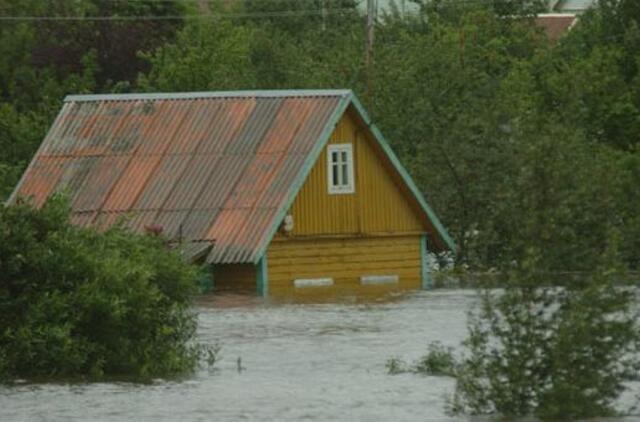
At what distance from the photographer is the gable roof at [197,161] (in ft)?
147

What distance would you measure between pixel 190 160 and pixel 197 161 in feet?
0.67

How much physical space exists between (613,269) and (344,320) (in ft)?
49.2

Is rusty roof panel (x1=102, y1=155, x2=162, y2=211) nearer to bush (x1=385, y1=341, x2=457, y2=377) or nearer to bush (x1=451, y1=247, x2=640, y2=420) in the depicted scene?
bush (x1=385, y1=341, x2=457, y2=377)

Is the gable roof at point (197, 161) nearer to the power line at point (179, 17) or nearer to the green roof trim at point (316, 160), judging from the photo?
the green roof trim at point (316, 160)

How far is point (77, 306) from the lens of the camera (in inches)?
905

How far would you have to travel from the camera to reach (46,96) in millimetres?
66562

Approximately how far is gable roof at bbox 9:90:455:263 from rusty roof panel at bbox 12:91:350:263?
0.02m

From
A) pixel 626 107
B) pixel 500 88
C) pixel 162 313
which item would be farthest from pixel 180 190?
pixel 162 313

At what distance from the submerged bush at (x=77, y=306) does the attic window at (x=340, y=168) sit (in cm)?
2246

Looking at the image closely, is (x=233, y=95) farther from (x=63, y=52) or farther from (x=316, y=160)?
(x=63, y=52)

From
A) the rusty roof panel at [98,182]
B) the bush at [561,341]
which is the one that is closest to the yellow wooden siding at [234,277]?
the rusty roof panel at [98,182]

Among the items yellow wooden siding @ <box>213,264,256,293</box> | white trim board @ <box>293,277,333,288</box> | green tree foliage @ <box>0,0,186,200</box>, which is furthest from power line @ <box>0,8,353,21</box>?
yellow wooden siding @ <box>213,264,256,293</box>

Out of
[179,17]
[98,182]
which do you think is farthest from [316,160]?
[179,17]

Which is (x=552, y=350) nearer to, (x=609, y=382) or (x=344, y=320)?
(x=609, y=382)
